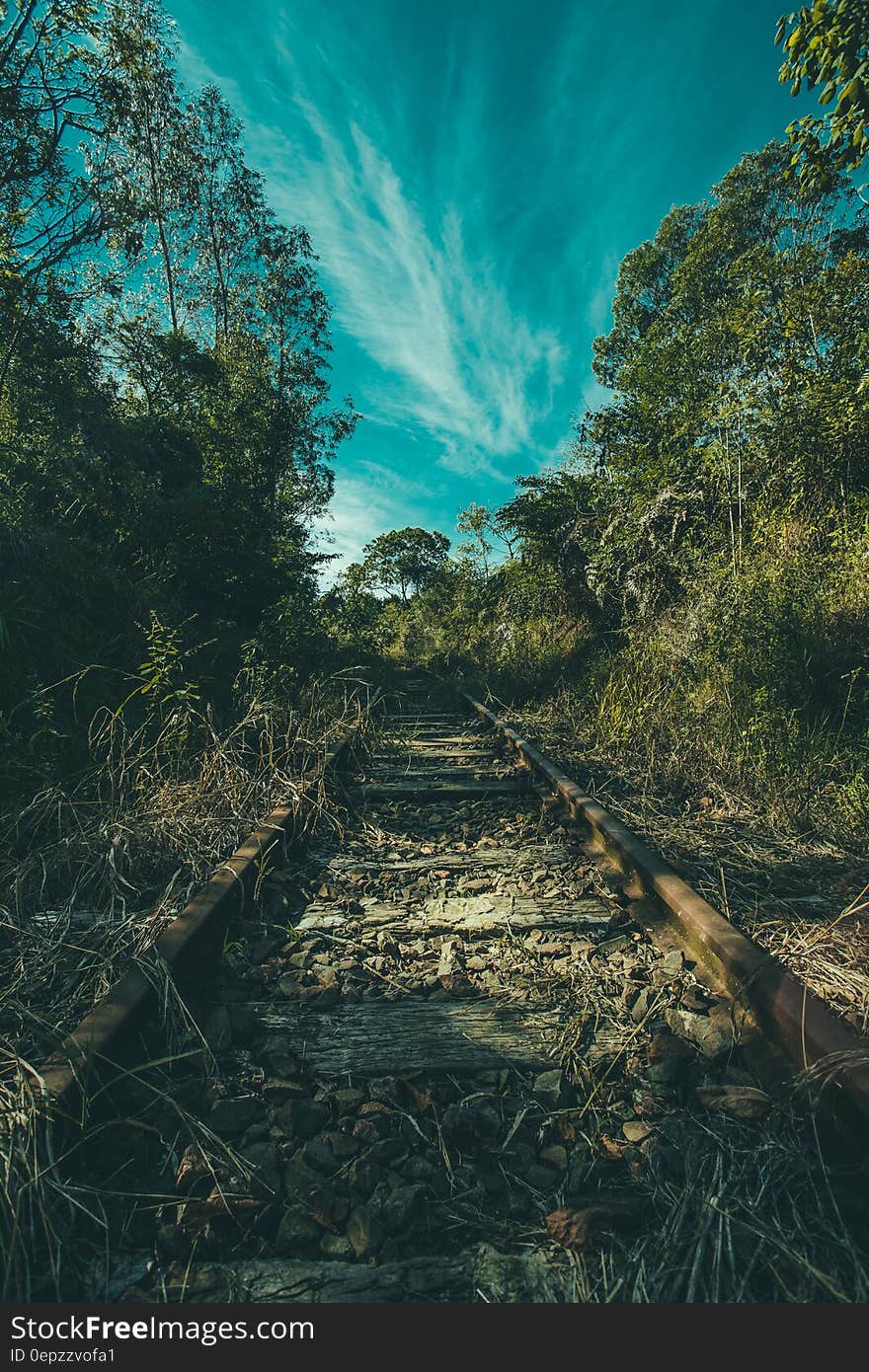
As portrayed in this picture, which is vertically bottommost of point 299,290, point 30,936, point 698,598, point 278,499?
point 30,936

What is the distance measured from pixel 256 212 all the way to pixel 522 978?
22.9m

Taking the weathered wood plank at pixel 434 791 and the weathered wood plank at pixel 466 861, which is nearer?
the weathered wood plank at pixel 466 861

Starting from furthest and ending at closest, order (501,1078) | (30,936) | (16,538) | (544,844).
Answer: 1. (16,538)
2. (544,844)
3. (30,936)
4. (501,1078)

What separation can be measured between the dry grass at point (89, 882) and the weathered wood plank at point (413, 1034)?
15.8 inches

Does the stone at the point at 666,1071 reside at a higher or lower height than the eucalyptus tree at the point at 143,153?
lower

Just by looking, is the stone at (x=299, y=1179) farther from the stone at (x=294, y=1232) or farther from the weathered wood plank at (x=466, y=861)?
the weathered wood plank at (x=466, y=861)

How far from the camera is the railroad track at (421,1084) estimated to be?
117 cm

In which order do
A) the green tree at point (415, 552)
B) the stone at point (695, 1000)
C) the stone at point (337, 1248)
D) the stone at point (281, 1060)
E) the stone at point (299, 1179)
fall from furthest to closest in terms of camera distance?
the green tree at point (415, 552) < the stone at point (695, 1000) < the stone at point (281, 1060) < the stone at point (299, 1179) < the stone at point (337, 1248)

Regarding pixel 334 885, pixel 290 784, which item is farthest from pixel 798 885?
pixel 290 784

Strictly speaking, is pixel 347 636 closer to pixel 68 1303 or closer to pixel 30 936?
pixel 30 936

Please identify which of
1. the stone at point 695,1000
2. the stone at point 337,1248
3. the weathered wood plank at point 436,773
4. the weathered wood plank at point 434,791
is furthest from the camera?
the weathered wood plank at point 436,773

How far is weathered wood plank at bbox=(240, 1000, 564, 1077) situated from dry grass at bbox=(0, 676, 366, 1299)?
0.40m

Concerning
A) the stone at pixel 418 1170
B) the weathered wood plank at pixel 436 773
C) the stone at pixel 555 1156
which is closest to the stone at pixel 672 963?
the stone at pixel 555 1156

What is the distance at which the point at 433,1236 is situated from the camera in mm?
1207
